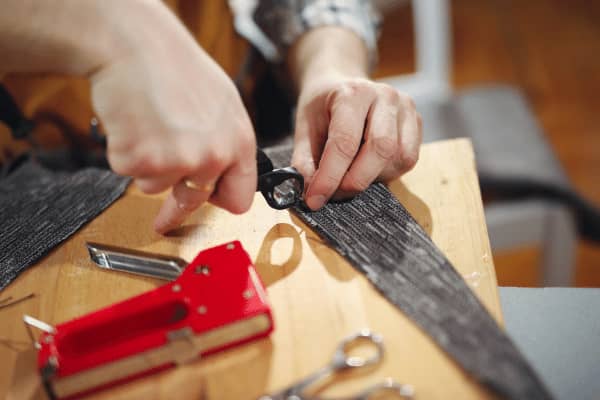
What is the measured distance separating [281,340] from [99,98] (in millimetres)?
247

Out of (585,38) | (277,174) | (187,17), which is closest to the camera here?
(277,174)

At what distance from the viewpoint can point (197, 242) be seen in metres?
0.65

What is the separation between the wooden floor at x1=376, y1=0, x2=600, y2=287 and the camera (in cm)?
182

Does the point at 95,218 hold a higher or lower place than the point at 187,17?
lower

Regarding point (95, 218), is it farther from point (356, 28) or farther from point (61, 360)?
point (356, 28)

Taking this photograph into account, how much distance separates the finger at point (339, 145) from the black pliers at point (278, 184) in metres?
0.02

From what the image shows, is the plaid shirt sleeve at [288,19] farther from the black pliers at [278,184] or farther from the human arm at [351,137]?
the black pliers at [278,184]

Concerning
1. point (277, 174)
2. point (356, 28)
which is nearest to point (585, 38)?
point (356, 28)

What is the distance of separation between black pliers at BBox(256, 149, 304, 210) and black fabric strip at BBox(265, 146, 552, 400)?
0.05ft

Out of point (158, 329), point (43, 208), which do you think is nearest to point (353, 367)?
point (158, 329)

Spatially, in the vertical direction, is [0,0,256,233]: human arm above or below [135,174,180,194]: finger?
above

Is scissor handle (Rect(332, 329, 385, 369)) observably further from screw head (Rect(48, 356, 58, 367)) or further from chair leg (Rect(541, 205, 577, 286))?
chair leg (Rect(541, 205, 577, 286))

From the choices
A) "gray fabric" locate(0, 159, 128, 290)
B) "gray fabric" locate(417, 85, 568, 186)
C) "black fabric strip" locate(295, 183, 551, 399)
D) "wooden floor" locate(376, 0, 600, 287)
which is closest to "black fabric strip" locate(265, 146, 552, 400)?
"black fabric strip" locate(295, 183, 551, 399)

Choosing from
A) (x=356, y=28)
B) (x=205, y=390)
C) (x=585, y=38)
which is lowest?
(x=585, y=38)
